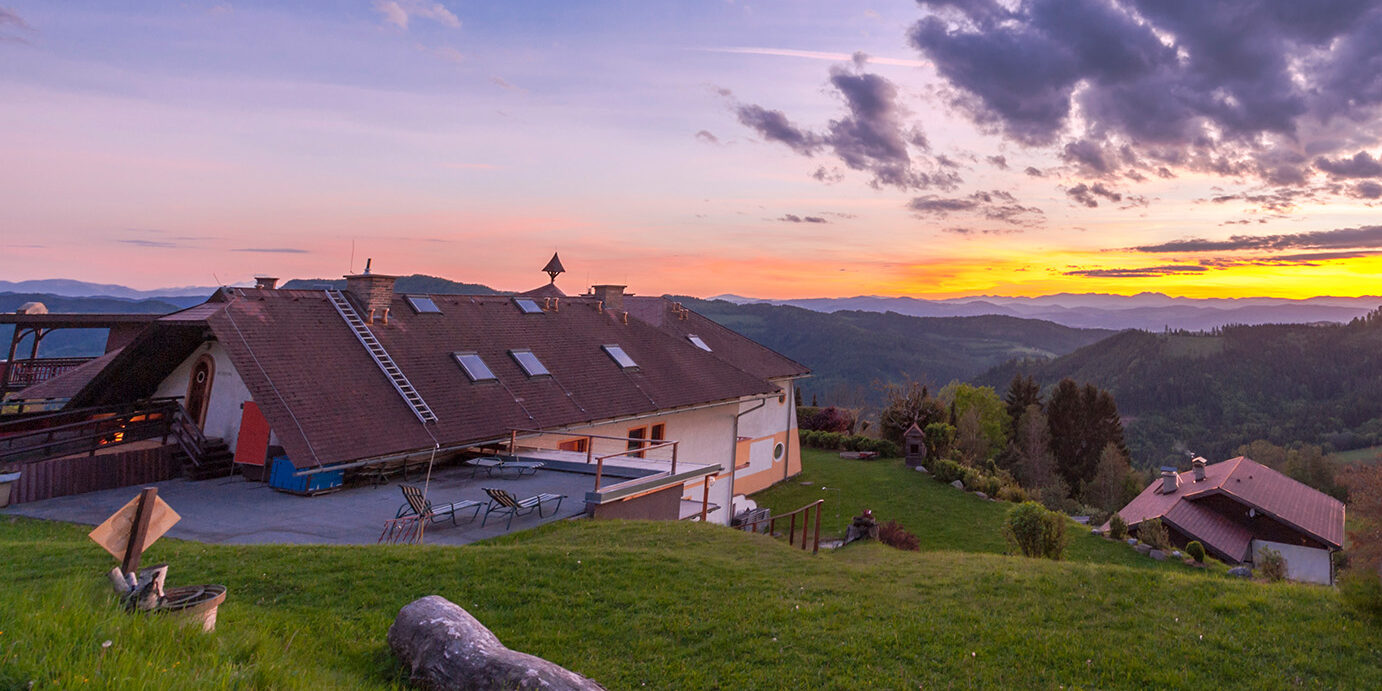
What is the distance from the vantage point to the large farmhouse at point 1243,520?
2736 centimetres

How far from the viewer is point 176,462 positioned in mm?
17266

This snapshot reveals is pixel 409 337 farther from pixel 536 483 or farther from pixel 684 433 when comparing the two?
pixel 684 433

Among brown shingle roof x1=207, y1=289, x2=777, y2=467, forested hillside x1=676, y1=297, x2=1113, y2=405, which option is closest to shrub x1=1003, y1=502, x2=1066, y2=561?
brown shingle roof x1=207, y1=289, x2=777, y2=467

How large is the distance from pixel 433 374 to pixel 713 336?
17737mm

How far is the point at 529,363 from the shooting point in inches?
864

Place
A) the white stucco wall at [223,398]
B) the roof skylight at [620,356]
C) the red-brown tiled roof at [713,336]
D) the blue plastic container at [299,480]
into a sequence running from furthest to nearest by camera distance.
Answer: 1. the red-brown tiled roof at [713,336]
2. the roof skylight at [620,356]
3. the white stucco wall at [223,398]
4. the blue plastic container at [299,480]

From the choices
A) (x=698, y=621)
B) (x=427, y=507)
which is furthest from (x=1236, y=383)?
(x=698, y=621)

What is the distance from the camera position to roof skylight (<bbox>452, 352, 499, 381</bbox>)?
1987 cm

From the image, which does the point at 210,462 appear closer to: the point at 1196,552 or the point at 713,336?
the point at 713,336

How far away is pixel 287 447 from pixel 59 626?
1012 cm

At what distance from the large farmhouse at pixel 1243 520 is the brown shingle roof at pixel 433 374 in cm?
1778

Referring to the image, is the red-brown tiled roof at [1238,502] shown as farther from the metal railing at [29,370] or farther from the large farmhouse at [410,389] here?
the metal railing at [29,370]

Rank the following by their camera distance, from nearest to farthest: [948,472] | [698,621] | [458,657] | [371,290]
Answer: [458,657], [698,621], [371,290], [948,472]

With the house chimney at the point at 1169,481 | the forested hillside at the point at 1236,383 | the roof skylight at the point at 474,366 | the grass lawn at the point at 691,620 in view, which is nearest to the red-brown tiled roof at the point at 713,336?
the roof skylight at the point at 474,366
